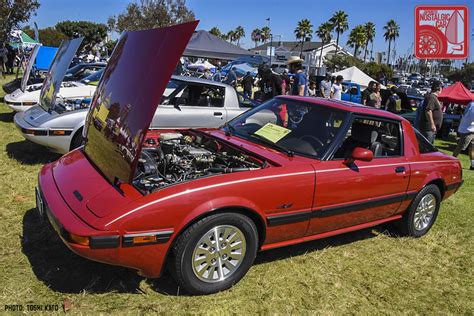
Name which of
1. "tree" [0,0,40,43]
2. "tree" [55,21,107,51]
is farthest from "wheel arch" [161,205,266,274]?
"tree" [55,21,107,51]

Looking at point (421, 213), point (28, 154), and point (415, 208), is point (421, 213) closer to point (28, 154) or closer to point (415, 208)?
point (415, 208)

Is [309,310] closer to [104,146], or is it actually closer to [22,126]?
[104,146]

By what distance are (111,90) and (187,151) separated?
0.84 meters

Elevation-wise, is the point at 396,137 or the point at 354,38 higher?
the point at 354,38

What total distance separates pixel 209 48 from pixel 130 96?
1605cm

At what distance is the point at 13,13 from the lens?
80.8ft

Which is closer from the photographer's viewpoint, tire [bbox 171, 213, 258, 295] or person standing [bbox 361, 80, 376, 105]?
tire [bbox 171, 213, 258, 295]

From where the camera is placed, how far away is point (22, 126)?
5.95 meters

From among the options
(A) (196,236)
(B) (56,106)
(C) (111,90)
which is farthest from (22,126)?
(A) (196,236)

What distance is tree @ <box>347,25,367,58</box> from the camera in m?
72.1

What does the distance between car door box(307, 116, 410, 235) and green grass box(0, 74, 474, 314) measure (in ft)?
1.31

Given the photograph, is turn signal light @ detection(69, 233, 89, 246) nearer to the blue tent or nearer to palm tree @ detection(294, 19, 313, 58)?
the blue tent

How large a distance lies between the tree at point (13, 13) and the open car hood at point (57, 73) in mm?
20566

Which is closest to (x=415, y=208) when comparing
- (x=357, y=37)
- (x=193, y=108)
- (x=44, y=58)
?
(x=193, y=108)
